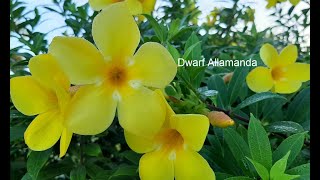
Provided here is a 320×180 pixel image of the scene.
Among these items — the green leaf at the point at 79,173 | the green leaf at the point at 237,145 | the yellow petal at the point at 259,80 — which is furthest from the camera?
the yellow petal at the point at 259,80

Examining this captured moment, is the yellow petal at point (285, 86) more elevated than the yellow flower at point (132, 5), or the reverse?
the yellow flower at point (132, 5)

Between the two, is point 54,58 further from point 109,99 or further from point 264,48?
point 264,48

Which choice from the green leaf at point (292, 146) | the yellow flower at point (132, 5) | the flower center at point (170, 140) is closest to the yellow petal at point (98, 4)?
the yellow flower at point (132, 5)

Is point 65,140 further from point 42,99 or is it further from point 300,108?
point 300,108

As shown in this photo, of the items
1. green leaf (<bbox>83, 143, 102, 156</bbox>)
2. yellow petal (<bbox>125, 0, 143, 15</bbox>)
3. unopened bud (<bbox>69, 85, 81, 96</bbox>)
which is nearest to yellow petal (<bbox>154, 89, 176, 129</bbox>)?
unopened bud (<bbox>69, 85, 81, 96</bbox>)

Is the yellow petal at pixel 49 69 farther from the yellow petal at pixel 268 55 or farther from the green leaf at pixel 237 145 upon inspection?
the yellow petal at pixel 268 55

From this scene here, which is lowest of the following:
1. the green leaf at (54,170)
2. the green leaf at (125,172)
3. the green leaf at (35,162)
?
the green leaf at (54,170)

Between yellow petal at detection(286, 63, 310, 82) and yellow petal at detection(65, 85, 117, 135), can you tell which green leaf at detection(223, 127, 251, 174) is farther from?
yellow petal at detection(286, 63, 310, 82)
